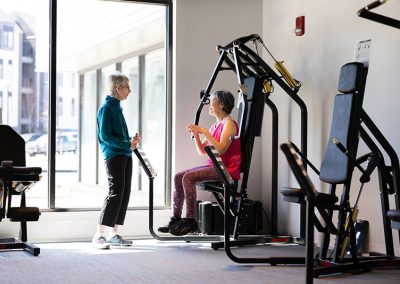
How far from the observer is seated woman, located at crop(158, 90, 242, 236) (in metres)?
5.54

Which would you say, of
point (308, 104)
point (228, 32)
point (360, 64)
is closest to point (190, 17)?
point (228, 32)

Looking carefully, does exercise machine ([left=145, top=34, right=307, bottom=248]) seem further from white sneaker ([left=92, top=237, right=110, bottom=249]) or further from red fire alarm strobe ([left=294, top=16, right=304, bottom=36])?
red fire alarm strobe ([left=294, top=16, right=304, bottom=36])

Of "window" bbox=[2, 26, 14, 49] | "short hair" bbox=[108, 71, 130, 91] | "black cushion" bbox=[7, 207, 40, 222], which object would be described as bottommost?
"black cushion" bbox=[7, 207, 40, 222]

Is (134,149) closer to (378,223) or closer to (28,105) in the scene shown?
(28,105)

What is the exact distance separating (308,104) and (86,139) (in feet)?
8.26

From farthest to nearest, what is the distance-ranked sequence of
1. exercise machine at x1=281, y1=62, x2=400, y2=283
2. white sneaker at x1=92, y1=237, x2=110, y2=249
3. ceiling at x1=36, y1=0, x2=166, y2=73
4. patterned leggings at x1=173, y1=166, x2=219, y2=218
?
ceiling at x1=36, y1=0, x2=166, y2=73, patterned leggings at x1=173, y1=166, x2=219, y2=218, white sneaker at x1=92, y1=237, x2=110, y2=249, exercise machine at x1=281, y1=62, x2=400, y2=283

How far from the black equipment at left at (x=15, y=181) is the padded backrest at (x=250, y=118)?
1.73 metres

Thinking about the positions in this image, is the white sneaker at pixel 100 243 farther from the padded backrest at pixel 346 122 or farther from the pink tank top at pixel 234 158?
the padded backrest at pixel 346 122

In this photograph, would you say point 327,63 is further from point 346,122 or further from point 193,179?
point 193,179

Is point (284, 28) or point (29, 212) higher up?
point (284, 28)

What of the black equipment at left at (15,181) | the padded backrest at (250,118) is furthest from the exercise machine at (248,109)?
the black equipment at left at (15,181)

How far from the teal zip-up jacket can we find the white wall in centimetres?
178

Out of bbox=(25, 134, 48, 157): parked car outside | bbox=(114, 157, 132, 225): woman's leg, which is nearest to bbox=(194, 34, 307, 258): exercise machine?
bbox=(114, 157, 132, 225): woman's leg

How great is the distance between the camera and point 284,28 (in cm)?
660
